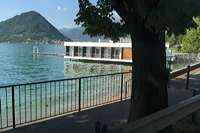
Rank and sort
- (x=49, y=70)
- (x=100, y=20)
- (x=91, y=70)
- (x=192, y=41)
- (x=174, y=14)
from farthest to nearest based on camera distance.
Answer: (x=49, y=70) < (x=91, y=70) < (x=192, y=41) < (x=100, y=20) < (x=174, y=14)

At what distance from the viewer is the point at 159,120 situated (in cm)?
311

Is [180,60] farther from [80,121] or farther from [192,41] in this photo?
[192,41]

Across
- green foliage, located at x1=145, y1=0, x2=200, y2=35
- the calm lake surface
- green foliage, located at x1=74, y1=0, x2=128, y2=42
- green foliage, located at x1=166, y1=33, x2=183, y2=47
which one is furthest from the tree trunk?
the calm lake surface

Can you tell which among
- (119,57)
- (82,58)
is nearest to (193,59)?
(119,57)

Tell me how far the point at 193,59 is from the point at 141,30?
2221 centimetres

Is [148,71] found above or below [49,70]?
above

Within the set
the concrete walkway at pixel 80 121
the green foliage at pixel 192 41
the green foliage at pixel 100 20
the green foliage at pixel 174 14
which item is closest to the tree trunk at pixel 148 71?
the green foliage at pixel 174 14

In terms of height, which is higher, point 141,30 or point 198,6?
point 198,6

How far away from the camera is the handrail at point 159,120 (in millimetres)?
2631

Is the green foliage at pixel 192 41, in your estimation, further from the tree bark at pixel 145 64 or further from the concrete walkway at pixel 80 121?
the tree bark at pixel 145 64

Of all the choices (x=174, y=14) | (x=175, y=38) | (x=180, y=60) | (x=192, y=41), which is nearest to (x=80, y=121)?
(x=175, y=38)

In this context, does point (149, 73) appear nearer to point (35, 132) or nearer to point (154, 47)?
point (154, 47)

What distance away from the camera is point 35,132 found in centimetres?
506

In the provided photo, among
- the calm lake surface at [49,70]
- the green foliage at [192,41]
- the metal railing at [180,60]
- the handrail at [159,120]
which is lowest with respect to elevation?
the calm lake surface at [49,70]
